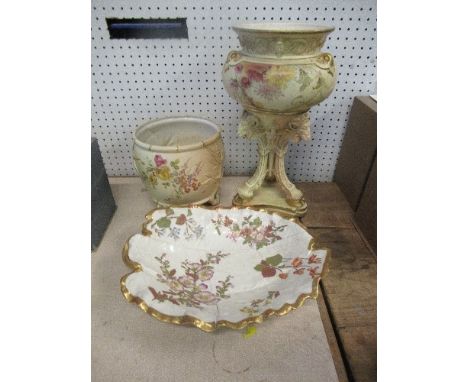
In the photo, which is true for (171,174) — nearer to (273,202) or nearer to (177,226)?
(177,226)

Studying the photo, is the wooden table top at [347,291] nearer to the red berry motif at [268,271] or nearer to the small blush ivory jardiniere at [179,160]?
the red berry motif at [268,271]

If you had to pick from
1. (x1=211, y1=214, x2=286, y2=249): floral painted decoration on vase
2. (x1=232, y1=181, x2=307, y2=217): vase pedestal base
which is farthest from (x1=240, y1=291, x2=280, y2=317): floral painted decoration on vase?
(x1=232, y1=181, x2=307, y2=217): vase pedestal base

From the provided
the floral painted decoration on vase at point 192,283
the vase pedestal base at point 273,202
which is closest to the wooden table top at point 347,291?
the vase pedestal base at point 273,202

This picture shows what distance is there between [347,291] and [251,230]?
0.19 meters

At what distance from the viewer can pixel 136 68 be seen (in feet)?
2.35

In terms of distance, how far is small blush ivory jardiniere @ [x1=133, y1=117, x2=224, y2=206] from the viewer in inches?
23.6

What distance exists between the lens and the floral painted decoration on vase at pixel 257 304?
447mm

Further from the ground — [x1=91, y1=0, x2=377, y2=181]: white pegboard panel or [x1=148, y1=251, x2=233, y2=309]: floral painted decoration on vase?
[x1=91, y1=0, x2=377, y2=181]: white pegboard panel

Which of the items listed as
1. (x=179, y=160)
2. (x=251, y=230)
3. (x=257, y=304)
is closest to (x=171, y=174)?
(x=179, y=160)

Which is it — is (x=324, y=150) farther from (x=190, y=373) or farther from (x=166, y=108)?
Result: (x=190, y=373)

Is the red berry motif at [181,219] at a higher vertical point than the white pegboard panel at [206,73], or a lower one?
lower

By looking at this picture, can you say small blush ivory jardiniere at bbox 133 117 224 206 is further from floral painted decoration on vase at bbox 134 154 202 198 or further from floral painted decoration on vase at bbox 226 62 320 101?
floral painted decoration on vase at bbox 226 62 320 101

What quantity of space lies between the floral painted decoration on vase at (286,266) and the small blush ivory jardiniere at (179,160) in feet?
0.67

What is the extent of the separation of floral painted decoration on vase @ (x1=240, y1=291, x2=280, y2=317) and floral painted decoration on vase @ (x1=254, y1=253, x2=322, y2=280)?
0.04 metres
